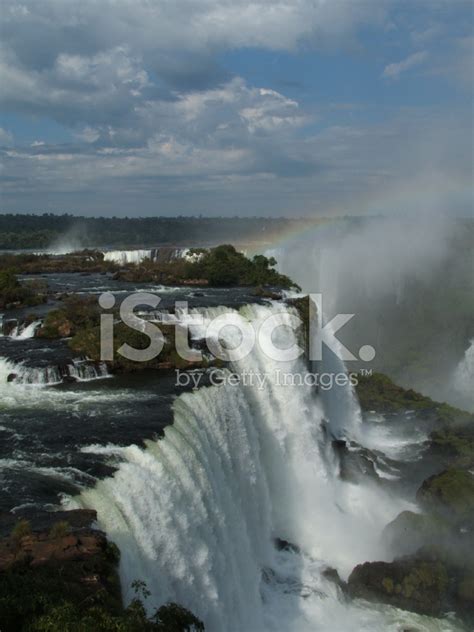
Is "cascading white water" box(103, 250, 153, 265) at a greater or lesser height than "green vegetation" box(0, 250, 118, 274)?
greater

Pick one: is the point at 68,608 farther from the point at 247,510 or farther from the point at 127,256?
the point at 127,256

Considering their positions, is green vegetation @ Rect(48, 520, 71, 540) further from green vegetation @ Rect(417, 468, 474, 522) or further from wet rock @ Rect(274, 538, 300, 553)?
green vegetation @ Rect(417, 468, 474, 522)

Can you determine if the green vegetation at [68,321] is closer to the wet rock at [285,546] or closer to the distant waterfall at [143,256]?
the wet rock at [285,546]

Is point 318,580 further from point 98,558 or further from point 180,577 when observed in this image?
point 98,558

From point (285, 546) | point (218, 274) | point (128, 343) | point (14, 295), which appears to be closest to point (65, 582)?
point (285, 546)

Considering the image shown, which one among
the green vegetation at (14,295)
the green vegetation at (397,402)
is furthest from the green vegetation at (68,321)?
the green vegetation at (397,402)

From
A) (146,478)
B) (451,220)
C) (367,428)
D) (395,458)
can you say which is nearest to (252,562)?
(146,478)

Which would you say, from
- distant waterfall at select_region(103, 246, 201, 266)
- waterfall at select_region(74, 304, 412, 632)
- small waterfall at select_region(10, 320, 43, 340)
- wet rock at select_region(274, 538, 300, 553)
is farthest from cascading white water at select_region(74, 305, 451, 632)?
distant waterfall at select_region(103, 246, 201, 266)
